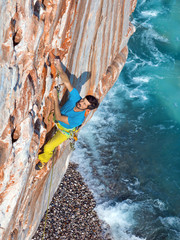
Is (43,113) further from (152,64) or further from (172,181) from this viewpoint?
(152,64)

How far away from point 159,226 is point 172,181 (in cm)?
285

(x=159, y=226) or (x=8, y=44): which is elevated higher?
(x=8, y=44)

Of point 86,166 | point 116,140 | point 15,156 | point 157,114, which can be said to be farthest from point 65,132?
point 157,114

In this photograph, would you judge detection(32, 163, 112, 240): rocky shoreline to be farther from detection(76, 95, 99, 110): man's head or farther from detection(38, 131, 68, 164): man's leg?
detection(76, 95, 99, 110): man's head

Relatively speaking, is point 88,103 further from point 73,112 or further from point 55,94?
point 55,94

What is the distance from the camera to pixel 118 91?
18.8 metres

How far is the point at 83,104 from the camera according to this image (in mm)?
5301

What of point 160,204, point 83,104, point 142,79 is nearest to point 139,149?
point 160,204

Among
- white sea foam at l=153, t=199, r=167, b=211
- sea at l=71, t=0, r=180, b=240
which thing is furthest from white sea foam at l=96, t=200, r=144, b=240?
white sea foam at l=153, t=199, r=167, b=211

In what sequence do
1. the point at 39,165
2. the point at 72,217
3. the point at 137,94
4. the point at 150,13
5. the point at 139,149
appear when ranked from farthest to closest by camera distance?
the point at 150,13, the point at 137,94, the point at 139,149, the point at 72,217, the point at 39,165

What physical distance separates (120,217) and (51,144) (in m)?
7.40

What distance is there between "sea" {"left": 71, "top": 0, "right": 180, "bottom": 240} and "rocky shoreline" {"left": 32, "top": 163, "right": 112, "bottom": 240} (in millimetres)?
453

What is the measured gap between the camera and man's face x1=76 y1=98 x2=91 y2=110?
523 centimetres

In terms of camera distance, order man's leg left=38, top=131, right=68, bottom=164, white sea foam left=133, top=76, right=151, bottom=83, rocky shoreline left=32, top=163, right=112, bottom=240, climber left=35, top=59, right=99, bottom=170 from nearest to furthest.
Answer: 1. climber left=35, top=59, right=99, bottom=170
2. man's leg left=38, top=131, right=68, bottom=164
3. rocky shoreline left=32, top=163, right=112, bottom=240
4. white sea foam left=133, top=76, right=151, bottom=83
